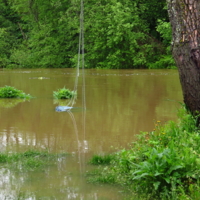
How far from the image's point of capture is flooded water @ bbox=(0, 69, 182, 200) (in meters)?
4.65

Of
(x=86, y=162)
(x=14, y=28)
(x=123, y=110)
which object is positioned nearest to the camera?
(x=86, y=162)

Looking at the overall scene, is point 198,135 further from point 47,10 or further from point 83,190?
point 47,10

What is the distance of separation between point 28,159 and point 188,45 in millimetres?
2796

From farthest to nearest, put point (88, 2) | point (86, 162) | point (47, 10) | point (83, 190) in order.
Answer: point (47, 10) < point (88, 2) < point (86, 162) < point (83, 190)

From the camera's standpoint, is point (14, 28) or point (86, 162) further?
point (14, 28)

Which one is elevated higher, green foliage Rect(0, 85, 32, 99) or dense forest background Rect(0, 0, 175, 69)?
dense forest background Rect(0, 0, 175, 69)

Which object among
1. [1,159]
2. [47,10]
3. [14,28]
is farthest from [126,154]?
[14,28]

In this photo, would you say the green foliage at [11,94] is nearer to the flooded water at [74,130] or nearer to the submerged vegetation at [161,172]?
the flooded water at [74,130]

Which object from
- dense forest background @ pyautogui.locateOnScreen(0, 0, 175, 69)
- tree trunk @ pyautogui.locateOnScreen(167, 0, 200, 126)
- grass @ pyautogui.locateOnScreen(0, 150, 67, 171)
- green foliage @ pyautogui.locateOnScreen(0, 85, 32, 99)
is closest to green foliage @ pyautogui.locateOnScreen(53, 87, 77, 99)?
green foliage @ pyautogui.locateOnScreen(0, 85, 32, 99)

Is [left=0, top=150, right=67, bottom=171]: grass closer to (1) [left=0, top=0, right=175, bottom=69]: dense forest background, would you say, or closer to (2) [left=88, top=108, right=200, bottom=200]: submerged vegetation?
(2) [left=88, top=108, right=200, bottom=200]: submerged vegetation

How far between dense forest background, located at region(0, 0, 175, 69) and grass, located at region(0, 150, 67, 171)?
23.4m

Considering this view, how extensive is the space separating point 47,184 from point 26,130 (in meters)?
3.57

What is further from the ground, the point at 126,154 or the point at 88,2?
the point at 88,2

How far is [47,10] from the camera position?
36000mm
